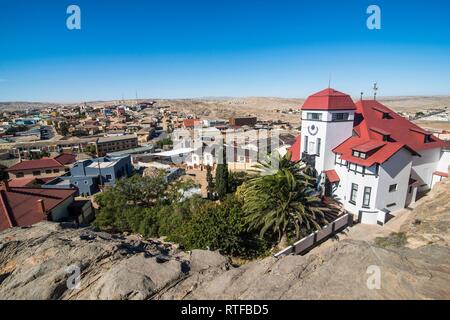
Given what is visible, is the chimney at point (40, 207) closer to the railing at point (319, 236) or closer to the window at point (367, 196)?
the railing at point (319, 236)

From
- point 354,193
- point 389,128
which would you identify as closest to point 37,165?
point 354,193

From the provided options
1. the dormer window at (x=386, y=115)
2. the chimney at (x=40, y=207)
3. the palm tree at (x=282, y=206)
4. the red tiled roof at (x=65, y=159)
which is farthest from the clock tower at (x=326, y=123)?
the red tiled roof at (x=65, y=159)

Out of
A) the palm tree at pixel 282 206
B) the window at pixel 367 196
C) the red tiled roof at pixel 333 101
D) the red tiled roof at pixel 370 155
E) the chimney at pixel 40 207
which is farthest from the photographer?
the red tiled roof at pixel 333 101

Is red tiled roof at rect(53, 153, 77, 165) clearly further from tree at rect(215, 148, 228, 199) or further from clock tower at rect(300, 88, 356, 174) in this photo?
clock tower at rect(300, 88, 356, 174)

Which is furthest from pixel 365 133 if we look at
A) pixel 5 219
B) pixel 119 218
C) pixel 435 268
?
pixel 5 219

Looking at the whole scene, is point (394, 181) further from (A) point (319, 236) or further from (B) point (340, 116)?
→ (A) point (319, 236)
